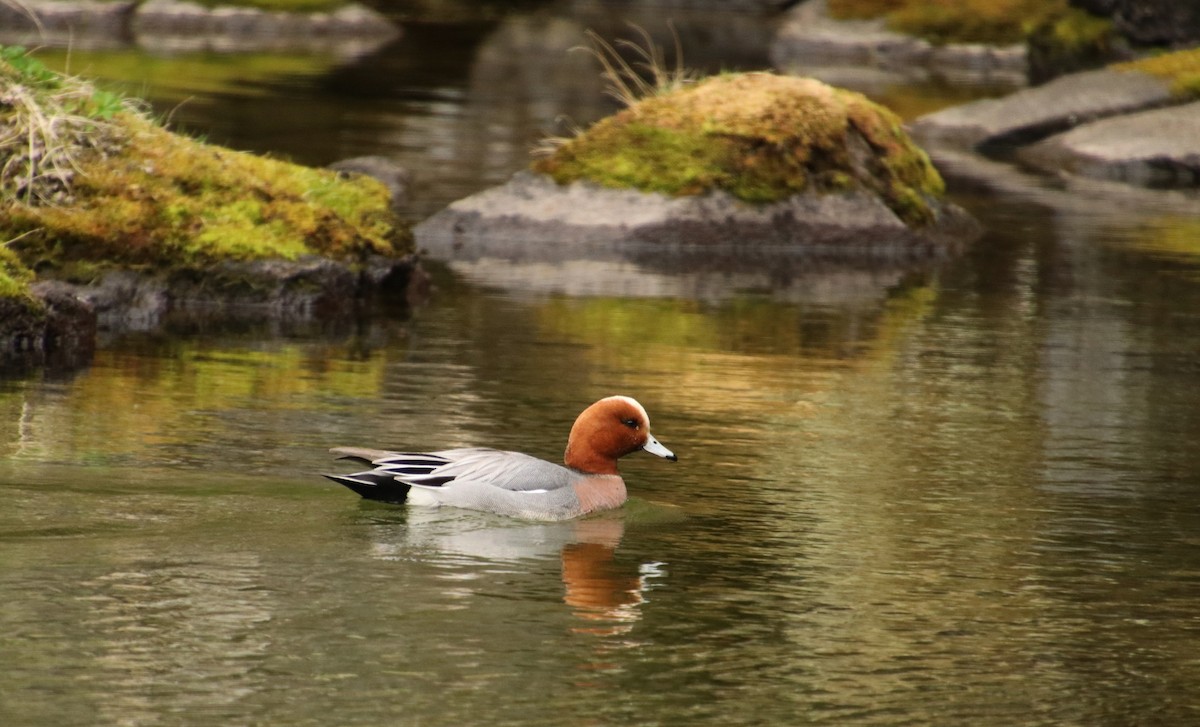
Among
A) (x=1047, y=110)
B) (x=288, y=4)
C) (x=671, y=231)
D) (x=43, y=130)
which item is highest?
(x=288, y=4)

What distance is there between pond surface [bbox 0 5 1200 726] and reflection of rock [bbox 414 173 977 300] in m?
3.15

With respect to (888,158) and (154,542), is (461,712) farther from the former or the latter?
(888,158)

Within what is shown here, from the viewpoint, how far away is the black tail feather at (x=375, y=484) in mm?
9352

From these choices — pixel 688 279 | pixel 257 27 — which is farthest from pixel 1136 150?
pixel 257 27

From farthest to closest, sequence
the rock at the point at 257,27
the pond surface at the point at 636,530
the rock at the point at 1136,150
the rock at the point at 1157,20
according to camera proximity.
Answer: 1. the rock at the point at 257,27
2. the rock at the point at 1157,20
3. the rock at the point at 1136,150
4. the pond surface at the point at 636,530

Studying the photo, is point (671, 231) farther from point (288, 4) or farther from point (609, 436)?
point (288, 4)

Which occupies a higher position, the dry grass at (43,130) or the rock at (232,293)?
the dry grass at (43,130)

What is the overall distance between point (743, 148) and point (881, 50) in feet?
102

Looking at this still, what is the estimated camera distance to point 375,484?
941 centimetres

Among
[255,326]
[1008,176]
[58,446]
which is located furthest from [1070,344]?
[1008,176]

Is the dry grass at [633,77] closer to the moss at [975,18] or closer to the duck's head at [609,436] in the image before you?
the moss at [975,18]

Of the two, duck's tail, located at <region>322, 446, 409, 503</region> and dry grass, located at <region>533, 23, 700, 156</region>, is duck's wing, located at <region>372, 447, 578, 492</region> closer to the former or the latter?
duck's tail, located at <region>322, 446, 409, 503</region>

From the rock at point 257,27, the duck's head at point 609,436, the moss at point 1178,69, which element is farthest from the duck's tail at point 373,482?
the rock at point 257,27

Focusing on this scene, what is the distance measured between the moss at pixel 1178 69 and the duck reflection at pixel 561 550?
2603 centimetres
